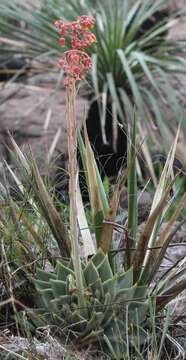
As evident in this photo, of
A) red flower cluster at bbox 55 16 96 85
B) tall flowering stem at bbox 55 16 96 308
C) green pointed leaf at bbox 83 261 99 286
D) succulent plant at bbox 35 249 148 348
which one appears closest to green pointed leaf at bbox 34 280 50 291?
succulent plant at bbox 35 249 148 348

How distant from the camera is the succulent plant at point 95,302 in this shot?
230 cm

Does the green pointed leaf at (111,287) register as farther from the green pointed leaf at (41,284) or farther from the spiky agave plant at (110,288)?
the green pointed leaf at (41,284)

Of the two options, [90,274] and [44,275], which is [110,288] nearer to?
[90,274]

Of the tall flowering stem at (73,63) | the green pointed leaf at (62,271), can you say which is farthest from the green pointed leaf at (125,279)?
the tall flowering stem at (73,63)

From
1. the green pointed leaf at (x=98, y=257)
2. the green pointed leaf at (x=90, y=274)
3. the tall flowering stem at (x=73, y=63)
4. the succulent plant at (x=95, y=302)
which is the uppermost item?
the tall flowering stem at (x=73, y=63)

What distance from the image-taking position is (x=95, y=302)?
231 cm

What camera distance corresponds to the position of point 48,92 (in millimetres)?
5809

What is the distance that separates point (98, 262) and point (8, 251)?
309mm

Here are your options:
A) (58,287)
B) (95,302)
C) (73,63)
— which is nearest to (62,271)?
(58,287)

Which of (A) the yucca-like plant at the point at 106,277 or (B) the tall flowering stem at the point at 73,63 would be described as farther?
(A) the yucca-like plant at the point at 106,277

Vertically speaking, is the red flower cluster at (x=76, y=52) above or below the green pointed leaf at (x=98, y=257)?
above

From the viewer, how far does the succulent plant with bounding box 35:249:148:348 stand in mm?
2305

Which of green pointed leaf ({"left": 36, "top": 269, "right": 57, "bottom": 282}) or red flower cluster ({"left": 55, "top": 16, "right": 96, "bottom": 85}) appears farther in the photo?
green pointed leaf ({"left": 36, "top": 269, "right": 57, "bottom": 282})

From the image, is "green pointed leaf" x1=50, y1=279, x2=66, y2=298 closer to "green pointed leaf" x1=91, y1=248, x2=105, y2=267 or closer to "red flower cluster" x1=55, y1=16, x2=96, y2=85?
"green pointed leaf" x1=91, y1=248, x2=105, y2=267
